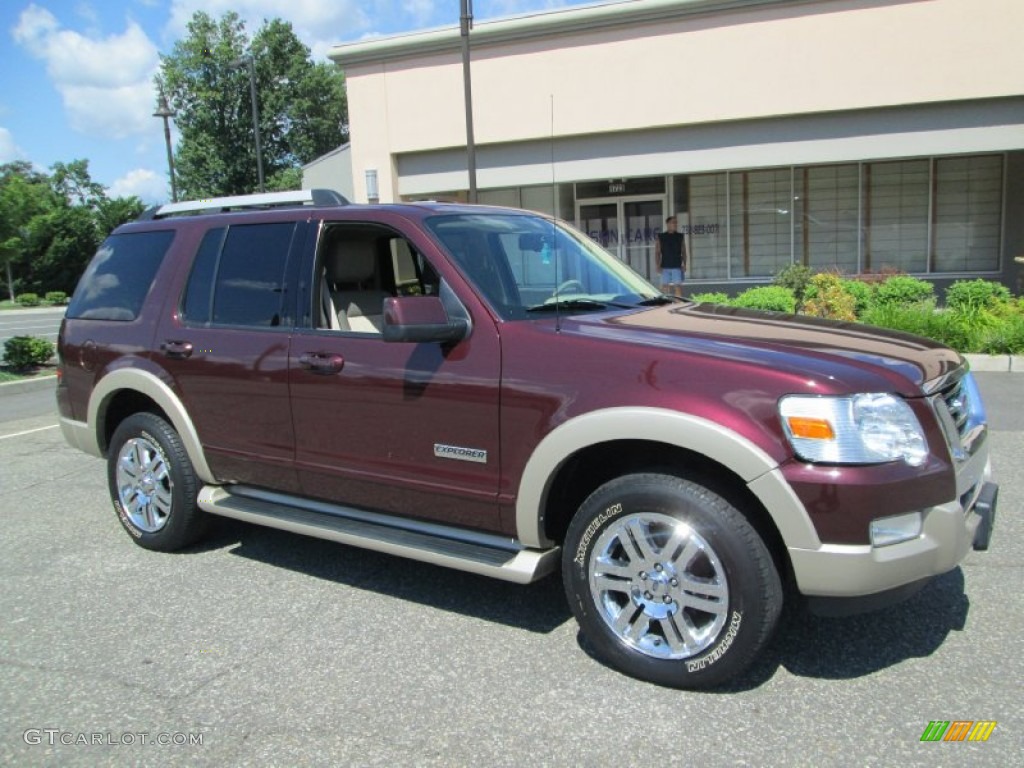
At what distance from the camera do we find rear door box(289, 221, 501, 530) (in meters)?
3.50

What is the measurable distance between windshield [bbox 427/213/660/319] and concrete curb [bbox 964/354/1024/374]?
7.29 m

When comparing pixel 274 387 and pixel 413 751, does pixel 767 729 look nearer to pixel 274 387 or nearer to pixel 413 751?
pixel 413 751

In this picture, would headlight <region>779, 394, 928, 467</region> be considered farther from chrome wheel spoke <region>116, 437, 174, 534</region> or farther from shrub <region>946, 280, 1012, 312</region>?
shrub <region>946, 280, 1012, 312</region>

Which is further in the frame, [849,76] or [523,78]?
[523,78]

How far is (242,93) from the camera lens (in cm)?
5281

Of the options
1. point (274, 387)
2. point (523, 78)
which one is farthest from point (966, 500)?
point (523, 78)

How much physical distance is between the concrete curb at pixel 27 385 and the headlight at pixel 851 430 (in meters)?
11.8

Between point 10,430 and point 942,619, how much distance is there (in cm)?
942

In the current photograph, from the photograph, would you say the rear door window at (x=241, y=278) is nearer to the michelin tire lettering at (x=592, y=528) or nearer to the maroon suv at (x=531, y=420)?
the maroon suv at (x=531, y=420)

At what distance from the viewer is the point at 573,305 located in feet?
12.5

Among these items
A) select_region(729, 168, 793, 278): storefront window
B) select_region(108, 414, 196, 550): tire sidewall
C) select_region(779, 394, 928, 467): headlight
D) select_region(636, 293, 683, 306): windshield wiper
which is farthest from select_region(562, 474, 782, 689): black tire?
select_region(729, 168, 793, 278): storefront window

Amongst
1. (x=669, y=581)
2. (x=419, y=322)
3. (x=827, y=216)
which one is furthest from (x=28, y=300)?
(x=669, y=581)

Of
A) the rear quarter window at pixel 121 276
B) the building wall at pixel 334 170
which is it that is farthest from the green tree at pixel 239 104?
the rear quarter window at pixel 121 276

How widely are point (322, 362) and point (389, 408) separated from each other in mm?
471
